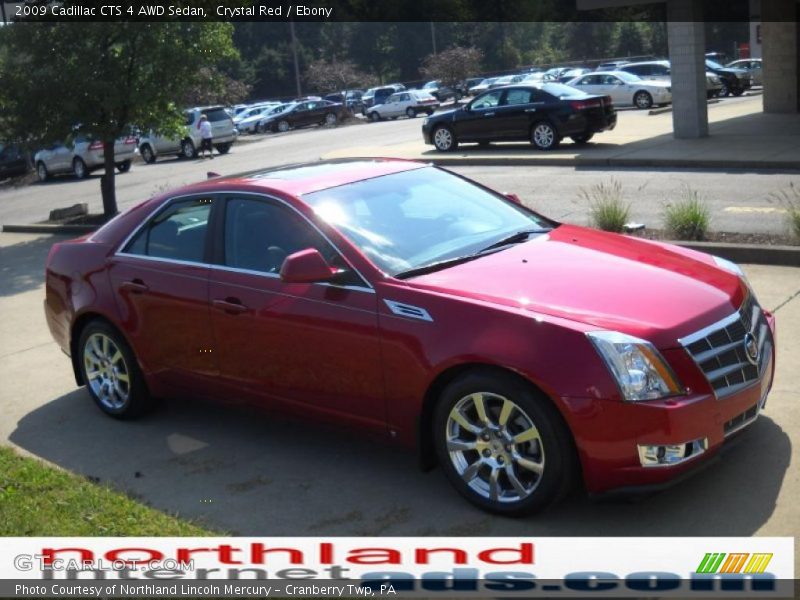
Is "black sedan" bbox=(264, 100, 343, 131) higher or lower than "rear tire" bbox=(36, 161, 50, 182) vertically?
higher

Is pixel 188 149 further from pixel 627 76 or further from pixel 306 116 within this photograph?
pixel 627 76

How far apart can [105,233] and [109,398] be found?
114cm

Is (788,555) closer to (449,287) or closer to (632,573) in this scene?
(632,573)

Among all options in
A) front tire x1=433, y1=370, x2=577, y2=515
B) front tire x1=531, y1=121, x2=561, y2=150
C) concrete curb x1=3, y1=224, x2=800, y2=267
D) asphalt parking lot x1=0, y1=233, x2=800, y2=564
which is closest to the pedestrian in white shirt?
front tire x1=531, y1=121, x2=561, y2=150

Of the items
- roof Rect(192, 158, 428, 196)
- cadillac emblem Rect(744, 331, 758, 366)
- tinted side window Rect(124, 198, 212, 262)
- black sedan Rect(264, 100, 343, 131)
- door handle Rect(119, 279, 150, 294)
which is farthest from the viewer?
black sedan Rect(264, 100, 343, 131)

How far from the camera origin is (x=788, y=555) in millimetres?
4453

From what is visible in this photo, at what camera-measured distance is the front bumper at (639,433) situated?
463 cm

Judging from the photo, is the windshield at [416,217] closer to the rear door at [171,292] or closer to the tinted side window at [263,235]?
the tinted side window at [263,235]

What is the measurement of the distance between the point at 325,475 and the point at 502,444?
1.33 meters

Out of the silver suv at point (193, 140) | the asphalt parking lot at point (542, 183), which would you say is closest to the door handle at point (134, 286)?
the asphalt parking lot at point (542, 183)

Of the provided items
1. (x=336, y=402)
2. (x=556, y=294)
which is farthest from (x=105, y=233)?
(x=556, y=294)

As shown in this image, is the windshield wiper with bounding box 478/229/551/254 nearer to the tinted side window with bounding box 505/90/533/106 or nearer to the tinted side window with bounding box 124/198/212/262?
the tinted side window with bounding box 124/198/212/262

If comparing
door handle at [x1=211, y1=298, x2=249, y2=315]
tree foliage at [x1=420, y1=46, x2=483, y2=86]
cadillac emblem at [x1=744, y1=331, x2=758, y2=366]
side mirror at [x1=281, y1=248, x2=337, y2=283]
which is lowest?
cadillac emblem at [x1=744, y1=331, x2=758, y2=366]

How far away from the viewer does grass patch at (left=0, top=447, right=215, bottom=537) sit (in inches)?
205
